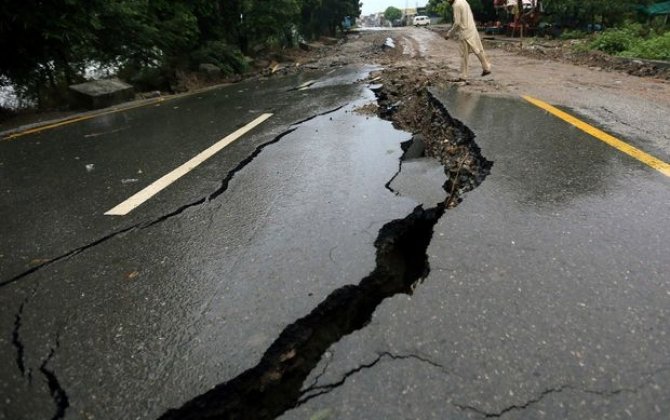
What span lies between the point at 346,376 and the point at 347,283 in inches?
23.5

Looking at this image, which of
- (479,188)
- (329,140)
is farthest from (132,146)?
(479,188)

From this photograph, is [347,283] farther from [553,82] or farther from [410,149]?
[553,82]

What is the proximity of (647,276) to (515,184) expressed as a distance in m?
1.25

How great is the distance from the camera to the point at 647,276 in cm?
200

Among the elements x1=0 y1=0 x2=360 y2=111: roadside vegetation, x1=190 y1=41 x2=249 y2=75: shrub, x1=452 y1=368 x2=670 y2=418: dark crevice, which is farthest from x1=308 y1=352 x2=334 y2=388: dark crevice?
x1=190 y1=41 x2=249 y2=75: shrub

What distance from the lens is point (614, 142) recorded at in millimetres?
3996

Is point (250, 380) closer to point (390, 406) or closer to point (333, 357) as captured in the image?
point (333, 357)

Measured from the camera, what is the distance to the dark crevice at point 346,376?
1.48 m

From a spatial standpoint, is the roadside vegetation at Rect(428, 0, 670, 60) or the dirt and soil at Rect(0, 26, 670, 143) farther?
the roadside vegetation at Rect(428, 0, 670, 60)

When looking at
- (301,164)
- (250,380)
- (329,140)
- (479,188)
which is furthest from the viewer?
(329,140)

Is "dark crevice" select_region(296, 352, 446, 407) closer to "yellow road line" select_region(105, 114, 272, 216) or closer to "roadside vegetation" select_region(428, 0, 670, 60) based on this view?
"yellow road line" select_region(105, 114, 272, 216)

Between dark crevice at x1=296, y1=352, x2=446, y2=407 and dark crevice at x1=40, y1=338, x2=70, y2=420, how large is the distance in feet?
2.63

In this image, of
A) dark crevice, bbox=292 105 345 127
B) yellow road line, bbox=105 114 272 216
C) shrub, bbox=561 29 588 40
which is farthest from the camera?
shrub, bbox=561 29 588 40

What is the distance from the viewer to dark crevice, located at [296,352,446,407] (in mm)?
1480
